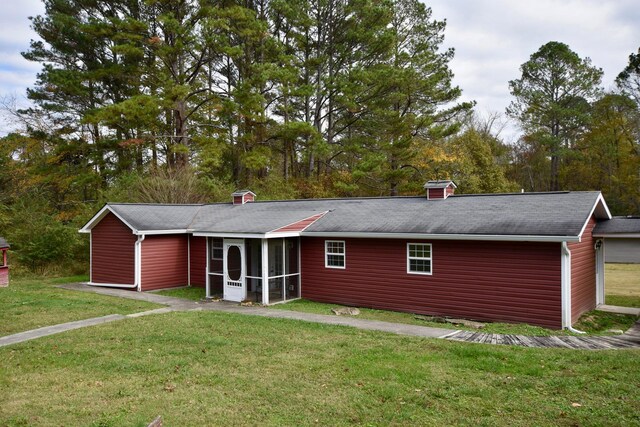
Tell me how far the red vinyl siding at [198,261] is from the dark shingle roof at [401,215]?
786 millimetres

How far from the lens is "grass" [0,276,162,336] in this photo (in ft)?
42.3

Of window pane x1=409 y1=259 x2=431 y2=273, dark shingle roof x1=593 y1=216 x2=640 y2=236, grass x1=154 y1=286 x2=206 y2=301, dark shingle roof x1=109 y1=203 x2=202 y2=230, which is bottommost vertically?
grass x1=154 y1=286 x2=206 y2=301

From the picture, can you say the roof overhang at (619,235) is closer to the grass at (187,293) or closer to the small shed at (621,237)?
the small shed at (621,237)

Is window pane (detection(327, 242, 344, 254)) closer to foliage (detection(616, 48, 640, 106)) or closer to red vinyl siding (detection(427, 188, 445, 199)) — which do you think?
red vinyl siding (detection(427, 188, 445, 199))

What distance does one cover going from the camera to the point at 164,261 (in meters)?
20.4

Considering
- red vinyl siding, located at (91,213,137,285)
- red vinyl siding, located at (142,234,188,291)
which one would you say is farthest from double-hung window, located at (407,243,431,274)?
red vinyl siding, located at (91,213,137,285)

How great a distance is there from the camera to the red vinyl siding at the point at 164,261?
19719 millimetres

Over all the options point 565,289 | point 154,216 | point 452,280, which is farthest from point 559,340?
point 154,216

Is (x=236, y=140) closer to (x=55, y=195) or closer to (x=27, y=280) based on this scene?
(x=55, y=195)

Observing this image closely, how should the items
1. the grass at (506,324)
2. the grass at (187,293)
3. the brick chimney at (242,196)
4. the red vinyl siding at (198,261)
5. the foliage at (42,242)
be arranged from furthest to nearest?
the foliage at (42,242)
the brick chimney at (242,196)
the red vinyl siding at (198,261)
the grass at (187,293)
the grass at (506,324)

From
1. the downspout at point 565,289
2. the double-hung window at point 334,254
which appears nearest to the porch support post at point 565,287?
the downspout at point 565,289

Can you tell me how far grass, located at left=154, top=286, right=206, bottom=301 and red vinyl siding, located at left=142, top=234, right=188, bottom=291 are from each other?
0.58 m

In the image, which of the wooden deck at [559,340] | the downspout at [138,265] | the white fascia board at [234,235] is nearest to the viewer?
the wooden deck at [559,340]

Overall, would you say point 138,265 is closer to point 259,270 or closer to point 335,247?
point 259,270
